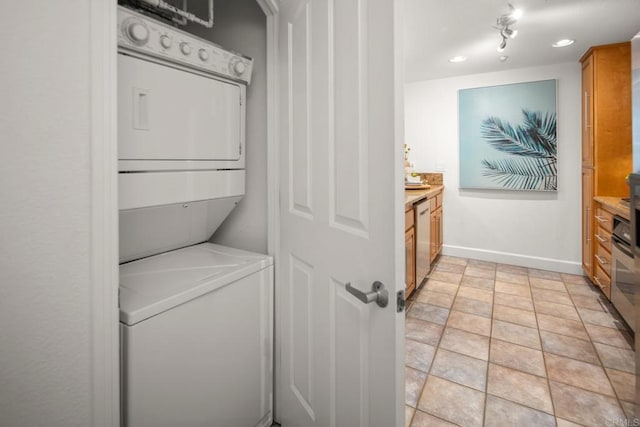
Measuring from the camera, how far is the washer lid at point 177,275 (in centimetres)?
96

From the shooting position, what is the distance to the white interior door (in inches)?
30.6

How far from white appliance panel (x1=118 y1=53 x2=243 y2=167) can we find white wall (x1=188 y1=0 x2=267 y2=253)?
10 centimetres

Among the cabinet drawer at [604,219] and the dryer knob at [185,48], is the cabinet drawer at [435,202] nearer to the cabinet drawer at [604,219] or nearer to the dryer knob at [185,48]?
the cabinet drawer at [604,219]

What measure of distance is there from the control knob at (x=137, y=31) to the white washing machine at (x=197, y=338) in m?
0.76

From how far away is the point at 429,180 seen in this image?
4324 mm

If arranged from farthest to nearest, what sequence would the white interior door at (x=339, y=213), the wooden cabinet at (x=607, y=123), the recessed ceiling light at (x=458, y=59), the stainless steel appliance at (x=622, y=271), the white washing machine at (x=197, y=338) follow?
1. the recessed ceiling light at (x=458, y=59)
2. the wooden cabinet at (x=607, y=123)
3. the stainless steel appliance at (x=622, y=271)
4. the white washing machine at (x=197, y=338)
5. the white interior door at (x=339, y=213)

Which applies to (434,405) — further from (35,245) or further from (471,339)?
(35,245)

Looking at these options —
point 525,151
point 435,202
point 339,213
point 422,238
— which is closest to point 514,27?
point 525,151

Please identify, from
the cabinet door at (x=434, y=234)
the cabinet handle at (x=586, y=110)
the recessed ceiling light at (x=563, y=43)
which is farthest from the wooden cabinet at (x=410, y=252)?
the cabinet handle at (x=586, y=110)

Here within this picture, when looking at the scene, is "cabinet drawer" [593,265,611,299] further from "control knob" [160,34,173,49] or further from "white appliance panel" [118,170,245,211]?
"control knob" [160,34,173,49]

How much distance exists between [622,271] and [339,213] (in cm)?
249

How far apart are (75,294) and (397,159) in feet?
2.50

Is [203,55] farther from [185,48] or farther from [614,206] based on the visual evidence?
[614,206]

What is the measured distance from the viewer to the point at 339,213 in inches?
38.3
